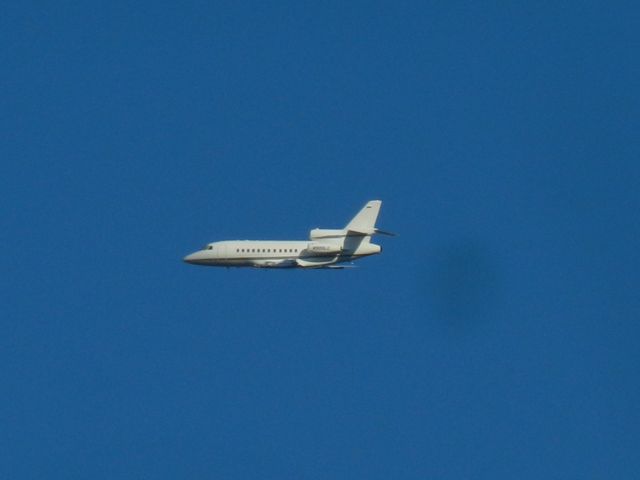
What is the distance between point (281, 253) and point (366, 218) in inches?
422

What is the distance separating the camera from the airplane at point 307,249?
18512 cm

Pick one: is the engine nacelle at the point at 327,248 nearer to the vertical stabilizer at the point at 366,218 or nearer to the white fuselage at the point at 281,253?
the white fuselage at the point at 281,253

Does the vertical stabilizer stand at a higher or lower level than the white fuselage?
higher

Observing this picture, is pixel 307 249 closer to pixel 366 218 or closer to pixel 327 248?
pixel 327 248

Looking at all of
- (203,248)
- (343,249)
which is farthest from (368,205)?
(203,248)

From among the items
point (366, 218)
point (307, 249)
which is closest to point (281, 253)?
point (307, 249)

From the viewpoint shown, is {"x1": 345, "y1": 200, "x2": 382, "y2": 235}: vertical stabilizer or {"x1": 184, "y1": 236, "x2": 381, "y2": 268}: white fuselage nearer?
{"x1": 184, "y1": 236, "x2": 381, "y2": 268}: white fuselage

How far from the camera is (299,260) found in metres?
187

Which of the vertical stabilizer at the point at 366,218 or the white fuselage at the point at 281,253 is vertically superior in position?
the vertical stabilizer at the point at 366,218

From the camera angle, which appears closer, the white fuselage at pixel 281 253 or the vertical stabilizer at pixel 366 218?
the white fuselage at pixel 281 253

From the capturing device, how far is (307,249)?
186 metres

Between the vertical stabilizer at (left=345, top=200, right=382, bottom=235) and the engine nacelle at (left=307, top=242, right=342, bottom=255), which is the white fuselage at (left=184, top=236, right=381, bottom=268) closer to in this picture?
the engine nacelle at (left=307, top=242, right=342, bottom=255)

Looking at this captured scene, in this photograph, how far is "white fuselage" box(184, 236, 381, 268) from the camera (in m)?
185

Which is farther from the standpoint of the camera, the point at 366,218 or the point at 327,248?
the point at 366,218
